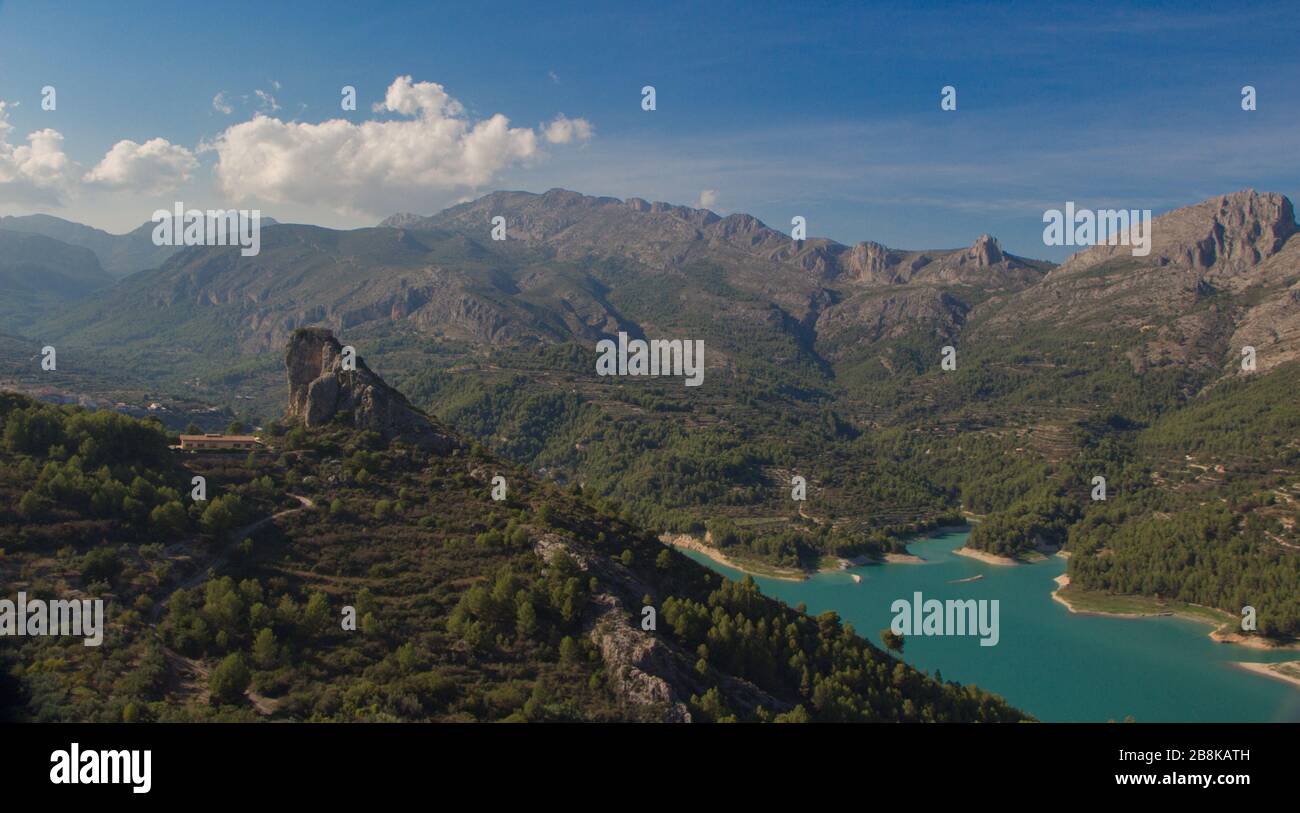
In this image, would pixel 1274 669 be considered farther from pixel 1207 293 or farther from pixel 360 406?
pixel 1207 293

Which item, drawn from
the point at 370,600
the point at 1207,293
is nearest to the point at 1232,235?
the point at 1207,293

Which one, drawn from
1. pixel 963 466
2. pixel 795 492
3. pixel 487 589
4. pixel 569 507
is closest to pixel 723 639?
pixel 487 589

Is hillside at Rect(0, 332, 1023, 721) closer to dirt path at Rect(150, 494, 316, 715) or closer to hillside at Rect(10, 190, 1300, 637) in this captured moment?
dirt path at Rect(150, 494, 316, 715)

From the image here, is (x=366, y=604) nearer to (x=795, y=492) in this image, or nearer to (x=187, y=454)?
(x=187, y=454)

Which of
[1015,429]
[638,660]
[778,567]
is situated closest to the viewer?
[638,660]

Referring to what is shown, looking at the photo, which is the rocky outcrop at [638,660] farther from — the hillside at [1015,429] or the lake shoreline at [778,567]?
the lake shoreline at [778,567]

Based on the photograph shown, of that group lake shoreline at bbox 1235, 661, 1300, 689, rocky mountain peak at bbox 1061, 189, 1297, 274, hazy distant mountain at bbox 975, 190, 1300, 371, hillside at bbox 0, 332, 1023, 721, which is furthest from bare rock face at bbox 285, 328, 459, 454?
rocky mountain peak at bbox 1061, 189, 1297, 274

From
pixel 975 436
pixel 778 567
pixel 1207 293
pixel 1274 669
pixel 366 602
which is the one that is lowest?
pixel 1274 669
